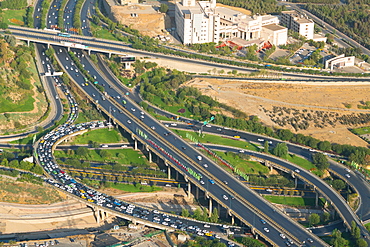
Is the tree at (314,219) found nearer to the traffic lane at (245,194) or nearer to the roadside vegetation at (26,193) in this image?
the traffic lane at (245,194)

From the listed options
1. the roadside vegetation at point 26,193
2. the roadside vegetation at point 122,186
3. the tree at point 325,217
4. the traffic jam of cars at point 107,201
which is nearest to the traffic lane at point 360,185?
the tree at point 325,217

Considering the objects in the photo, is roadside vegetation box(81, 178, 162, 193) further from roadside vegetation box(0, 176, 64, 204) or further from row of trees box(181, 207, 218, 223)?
row of trees box(181, 207, 218, 223)

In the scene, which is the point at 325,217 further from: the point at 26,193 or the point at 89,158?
the point at 26,193

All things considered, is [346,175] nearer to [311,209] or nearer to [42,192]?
[311,209]

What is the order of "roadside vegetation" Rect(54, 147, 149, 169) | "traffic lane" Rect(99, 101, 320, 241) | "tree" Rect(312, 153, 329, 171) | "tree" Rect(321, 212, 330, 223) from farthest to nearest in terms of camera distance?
"roadside vegetation" Rect(54, 147, 149, 169) → "tree" Rect(312, 153, 329, 171) → "tree" Rect(321, 212, 330, 223) → "traffic lane" Rect(99, 101, 320, 241)

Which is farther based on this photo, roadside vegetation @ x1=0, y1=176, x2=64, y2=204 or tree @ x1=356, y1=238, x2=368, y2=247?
roadside vegetation @ x1=0, y1=176, x2=64, y2=204

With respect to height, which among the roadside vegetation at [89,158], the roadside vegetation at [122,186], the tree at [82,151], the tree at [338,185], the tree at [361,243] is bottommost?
the tree at [361,243]

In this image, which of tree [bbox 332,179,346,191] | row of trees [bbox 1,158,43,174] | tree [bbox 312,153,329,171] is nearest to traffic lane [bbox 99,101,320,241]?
tree [bbox 332,179,346,191]

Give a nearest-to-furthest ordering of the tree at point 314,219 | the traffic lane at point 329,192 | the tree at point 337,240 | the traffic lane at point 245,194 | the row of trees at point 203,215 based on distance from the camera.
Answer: the tree at point 337,240 < the traffic lane at point 245,194 < the row of trees at point 203,215 < the tree at point 314,219 < the traffic lane at point 329,192

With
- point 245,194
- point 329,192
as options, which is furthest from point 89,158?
point 329,192
